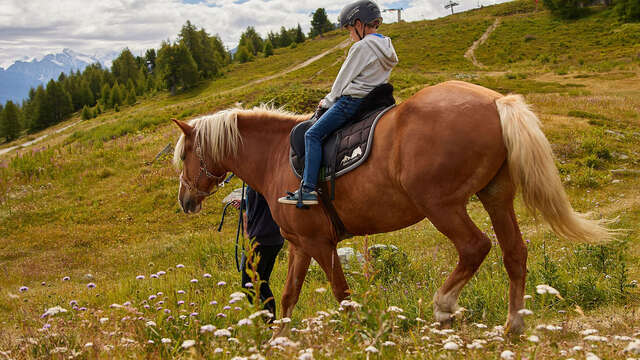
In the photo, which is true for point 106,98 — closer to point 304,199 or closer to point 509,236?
point 304,199

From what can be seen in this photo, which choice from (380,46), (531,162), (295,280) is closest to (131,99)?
(295,280)

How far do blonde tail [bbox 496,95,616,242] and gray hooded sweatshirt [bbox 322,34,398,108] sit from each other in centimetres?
122

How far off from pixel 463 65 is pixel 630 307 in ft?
149

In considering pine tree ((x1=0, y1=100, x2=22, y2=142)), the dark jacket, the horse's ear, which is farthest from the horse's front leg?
pine tree ((x1=0, y1=100, x2=22, y2=142))

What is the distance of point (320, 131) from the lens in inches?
175

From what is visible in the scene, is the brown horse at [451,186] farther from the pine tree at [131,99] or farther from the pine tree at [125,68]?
the pine tree at [125,68]

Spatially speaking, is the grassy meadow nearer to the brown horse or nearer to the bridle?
the brown horse

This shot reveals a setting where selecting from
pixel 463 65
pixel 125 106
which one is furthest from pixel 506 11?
pixel 125 106

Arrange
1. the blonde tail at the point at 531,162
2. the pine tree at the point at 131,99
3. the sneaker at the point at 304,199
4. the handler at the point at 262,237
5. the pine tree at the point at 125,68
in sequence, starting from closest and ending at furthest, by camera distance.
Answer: the blonde tail at the point at 531,162
the sneaker at the point at 304,199
the handler at the point at 262,237
the pine tree at the point at 131,99
the pine tree at the point at 125,68

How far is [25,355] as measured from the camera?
3.72 meters

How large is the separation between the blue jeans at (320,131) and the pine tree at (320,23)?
105 metres

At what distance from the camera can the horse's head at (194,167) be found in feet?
18.1

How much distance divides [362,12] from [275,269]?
4.69m

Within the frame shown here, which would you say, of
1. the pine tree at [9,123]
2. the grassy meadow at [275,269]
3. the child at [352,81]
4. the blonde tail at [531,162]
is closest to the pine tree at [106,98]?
the pine tree at [9,123]
